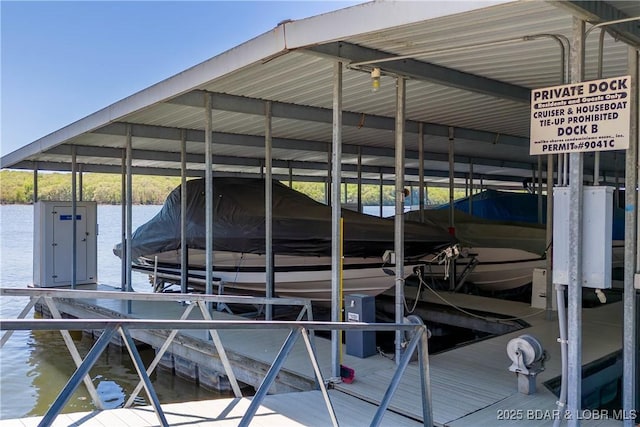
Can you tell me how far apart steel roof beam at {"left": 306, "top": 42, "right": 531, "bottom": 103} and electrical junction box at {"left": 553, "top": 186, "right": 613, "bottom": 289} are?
1861mm

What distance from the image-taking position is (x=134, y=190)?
31203 millimetres

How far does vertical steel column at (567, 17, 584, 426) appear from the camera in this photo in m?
3.45

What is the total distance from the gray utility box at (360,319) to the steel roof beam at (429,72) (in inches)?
87.3

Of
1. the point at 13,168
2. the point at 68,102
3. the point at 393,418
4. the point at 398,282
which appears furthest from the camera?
the point at 68,102

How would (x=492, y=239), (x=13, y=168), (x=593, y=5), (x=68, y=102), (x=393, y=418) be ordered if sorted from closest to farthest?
(x=593, y=5)
(x=393, y=418)
(x=492, y=239)
(x=13, y=168)
(x=68, y=102)

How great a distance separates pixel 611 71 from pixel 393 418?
3.83 metres

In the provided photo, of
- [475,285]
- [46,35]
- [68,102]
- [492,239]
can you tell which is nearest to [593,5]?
[492,239]

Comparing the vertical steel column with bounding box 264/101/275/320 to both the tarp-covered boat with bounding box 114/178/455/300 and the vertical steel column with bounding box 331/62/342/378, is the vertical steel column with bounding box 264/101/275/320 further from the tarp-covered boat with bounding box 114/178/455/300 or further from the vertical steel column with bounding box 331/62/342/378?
the vertical steel column with bounding box 331/62/342/378

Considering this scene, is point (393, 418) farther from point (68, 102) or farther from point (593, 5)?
point (68, 102)

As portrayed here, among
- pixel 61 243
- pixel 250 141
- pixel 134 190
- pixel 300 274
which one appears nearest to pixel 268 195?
pixel 300 274

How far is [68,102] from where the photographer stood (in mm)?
44375

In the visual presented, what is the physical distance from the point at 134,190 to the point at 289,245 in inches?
995

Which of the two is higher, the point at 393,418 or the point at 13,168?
the point at 13,168

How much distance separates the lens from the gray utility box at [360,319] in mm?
5424
